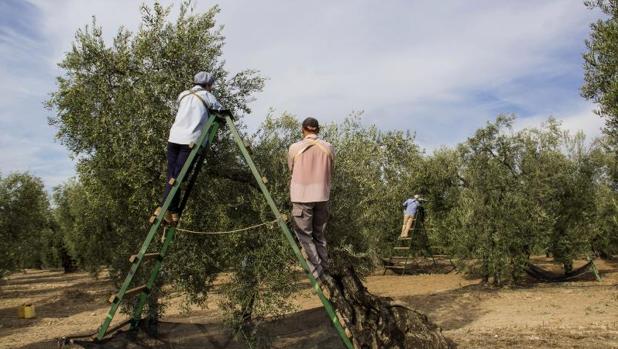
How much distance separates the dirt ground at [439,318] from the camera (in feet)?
29.2

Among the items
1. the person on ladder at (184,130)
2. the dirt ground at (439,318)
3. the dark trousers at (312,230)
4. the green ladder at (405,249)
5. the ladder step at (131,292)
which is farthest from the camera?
the green ladder at (405,249)

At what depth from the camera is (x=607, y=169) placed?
2411 cm

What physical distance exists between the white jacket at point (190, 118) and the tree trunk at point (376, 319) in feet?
9.09

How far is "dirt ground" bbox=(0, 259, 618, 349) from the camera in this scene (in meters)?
8.91

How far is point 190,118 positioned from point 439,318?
11.1m

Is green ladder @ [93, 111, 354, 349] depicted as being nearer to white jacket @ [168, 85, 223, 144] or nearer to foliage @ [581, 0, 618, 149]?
white jacket @ [168, 85, 223, 144]

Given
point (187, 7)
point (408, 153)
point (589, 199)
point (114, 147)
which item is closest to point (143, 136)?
point (114, 147)

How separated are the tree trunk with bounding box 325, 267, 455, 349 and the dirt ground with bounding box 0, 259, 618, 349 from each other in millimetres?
979

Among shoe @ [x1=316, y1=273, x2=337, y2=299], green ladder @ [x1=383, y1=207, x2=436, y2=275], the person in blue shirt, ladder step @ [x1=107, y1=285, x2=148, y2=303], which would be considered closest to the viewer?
ladder step @ [x1=107, y1=285, x2=148, y2=303]

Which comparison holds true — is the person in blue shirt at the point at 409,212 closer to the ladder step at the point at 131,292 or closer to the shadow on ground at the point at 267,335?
the shadow on ground at the point at 267,335

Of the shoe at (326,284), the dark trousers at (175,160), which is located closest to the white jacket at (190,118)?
the dark trousers at (175,160)

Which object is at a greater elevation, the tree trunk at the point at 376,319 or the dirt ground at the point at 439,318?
the tree trunk at the point at 376,319

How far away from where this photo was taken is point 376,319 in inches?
311

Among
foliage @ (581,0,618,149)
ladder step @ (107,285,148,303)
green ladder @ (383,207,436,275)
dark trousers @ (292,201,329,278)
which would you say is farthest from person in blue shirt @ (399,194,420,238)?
ladder step @ (107,285,148,303)
